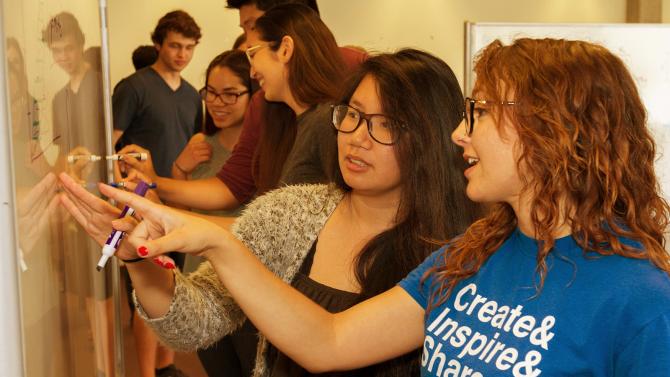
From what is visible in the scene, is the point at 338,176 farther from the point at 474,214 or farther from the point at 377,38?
the point at 377,38

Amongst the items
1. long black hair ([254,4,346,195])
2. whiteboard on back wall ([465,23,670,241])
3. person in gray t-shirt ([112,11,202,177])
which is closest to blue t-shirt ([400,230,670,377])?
long black hair ([254,4,346,195])

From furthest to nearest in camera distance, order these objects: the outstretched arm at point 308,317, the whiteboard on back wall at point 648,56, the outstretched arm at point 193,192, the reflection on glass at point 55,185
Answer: the whiteboard on back wall at point 648,56 < the outstretched arm at point 193,192 < the outstretched arm at point 308,317 < the reflection on glass at point 55,185

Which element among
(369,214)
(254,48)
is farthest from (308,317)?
(254,48)

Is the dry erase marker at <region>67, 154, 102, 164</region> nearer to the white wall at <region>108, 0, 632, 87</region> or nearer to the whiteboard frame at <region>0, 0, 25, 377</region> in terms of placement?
the whiteboard frame at <region>0, 0, 25, 377</region>

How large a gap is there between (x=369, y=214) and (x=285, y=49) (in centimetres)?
86

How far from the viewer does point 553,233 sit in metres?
1.21

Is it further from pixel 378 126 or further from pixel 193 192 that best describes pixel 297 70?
pixel 378 126

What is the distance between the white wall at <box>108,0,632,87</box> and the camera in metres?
6.11

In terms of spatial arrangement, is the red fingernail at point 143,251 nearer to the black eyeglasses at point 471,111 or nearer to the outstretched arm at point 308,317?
the outstretched arm at point 308,317

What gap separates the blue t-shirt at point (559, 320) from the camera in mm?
1083

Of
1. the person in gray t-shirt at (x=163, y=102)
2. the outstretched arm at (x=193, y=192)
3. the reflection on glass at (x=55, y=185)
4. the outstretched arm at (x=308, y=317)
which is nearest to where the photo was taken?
the reflection on glass at (x=55, y=185)

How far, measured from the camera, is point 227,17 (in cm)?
642

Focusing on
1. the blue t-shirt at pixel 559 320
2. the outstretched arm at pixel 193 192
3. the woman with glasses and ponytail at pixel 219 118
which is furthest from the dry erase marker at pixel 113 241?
the woman with glasses and ponytail at pixel 219 118

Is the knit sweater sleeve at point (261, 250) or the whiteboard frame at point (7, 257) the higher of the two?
the whiteboard frame at point (7, 257)
